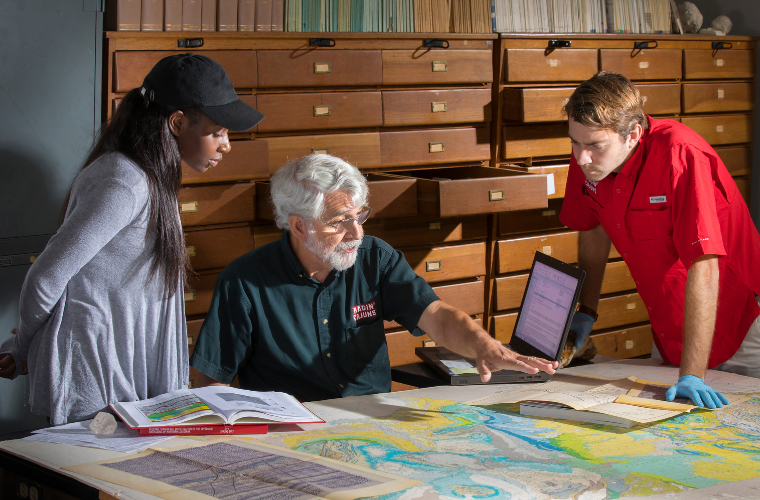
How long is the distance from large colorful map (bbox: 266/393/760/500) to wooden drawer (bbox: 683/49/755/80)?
10.1 ft

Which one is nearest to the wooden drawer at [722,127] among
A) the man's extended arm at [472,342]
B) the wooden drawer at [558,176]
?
the wooden drawer at [558,176]

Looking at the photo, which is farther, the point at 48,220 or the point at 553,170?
the point at 553,170

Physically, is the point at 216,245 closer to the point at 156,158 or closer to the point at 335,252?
the point at 335,252

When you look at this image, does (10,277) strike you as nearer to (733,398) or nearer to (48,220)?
(48,220)

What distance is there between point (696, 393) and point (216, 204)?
204cm

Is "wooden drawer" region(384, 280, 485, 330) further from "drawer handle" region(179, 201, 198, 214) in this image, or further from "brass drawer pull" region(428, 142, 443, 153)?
"drawer handle" region(179, 201, 198, 214)

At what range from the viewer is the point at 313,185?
6.98 feet

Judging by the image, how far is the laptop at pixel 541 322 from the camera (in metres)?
2.06

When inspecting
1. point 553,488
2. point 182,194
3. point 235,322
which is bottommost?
point 553,488

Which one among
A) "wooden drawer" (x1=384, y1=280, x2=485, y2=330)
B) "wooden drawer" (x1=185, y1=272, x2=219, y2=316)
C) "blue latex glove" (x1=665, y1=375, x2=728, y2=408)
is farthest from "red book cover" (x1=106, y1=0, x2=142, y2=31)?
"blue latex glove" (x1=665, y1=375, x2=728, y2=408)

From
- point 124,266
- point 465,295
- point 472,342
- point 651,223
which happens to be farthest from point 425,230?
point 124,266

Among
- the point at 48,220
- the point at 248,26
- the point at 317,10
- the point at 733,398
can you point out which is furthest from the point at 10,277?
the point at 733,398

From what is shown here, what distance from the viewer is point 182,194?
312 centimetres

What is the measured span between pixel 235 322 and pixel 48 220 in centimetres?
118
